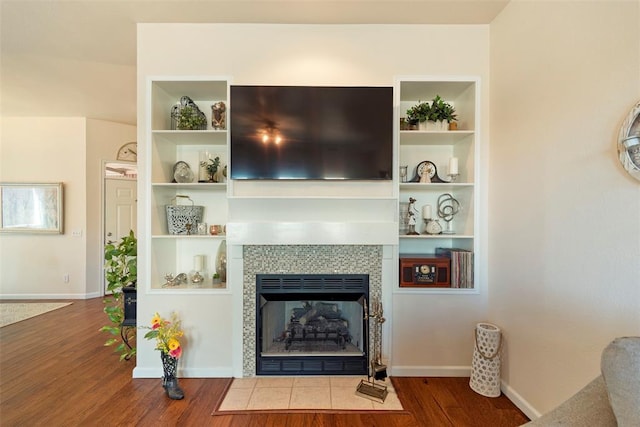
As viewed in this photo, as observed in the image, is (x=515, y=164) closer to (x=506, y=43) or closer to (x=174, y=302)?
(x=506, y=43)

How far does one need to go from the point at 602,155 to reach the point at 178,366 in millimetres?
2980

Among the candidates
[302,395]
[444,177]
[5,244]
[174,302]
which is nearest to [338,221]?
[444,177]

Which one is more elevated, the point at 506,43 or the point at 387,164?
the point at 506,43

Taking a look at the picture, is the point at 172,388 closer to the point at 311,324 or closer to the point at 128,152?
the point at 311,324

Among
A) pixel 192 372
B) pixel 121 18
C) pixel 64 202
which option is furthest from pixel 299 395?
pixel 64 202

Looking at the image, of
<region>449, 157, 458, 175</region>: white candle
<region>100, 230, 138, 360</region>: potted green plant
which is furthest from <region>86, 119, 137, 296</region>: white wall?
<region>449, 157, 458, 175</region>: white candle

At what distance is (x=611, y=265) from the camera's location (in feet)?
4.26

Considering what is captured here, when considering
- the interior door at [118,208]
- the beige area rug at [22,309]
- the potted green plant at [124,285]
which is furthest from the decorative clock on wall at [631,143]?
the beige area rug at [22,309]

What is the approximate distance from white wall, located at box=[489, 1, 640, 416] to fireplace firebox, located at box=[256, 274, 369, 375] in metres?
1.05

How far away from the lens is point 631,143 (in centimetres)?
119

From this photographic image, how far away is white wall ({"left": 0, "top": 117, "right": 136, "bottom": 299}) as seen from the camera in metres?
4.25

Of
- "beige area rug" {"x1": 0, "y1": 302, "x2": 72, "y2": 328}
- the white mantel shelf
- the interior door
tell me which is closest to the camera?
the white mantel shelf

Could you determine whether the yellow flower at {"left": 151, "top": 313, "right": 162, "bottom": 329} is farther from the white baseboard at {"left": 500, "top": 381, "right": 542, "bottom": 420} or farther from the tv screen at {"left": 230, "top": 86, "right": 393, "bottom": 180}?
the white baseboard at {"left": 500, "top": 381, "right": 542, "bottom": 420}

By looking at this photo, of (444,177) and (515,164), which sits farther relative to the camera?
(444,177)
